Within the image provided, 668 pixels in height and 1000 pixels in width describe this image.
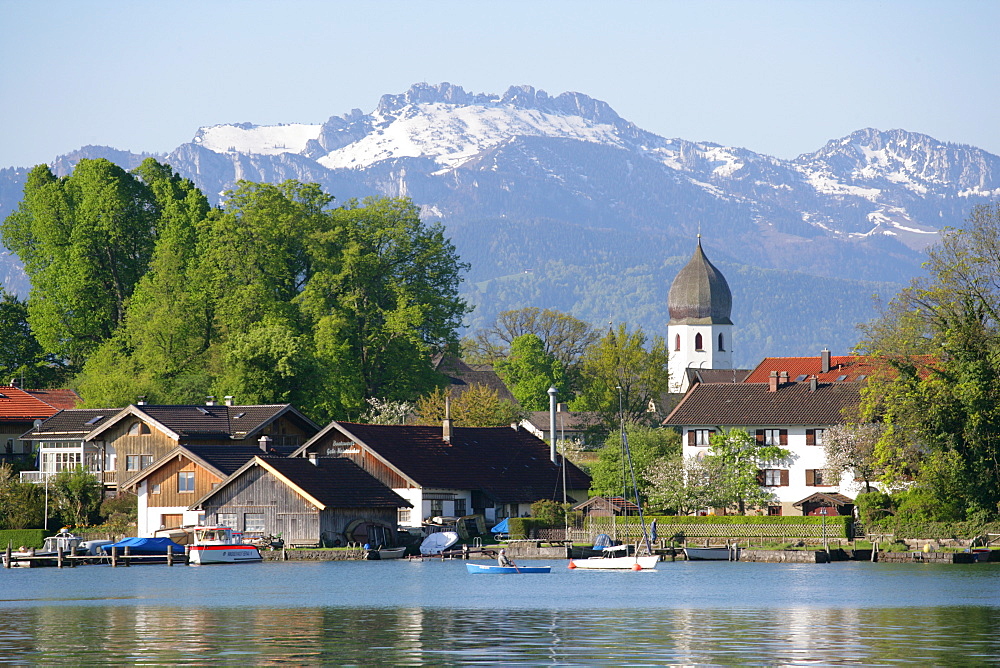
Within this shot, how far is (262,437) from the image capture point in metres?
85.8

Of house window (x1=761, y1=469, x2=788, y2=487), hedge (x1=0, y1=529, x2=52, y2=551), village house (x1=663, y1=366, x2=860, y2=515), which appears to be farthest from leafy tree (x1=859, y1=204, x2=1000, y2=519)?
hedge (x1=0, y1=529, x2=52, y2=551)

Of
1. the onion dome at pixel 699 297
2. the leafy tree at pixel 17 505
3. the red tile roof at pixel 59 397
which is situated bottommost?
the leafy tree at pixel 17 505

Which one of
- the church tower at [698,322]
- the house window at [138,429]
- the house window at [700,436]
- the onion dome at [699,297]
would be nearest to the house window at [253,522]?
the house window at [138,429]

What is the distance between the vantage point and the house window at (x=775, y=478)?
8694 cm

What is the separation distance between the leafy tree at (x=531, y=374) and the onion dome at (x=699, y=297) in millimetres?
49058

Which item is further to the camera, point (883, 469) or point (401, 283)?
point (401, 283)

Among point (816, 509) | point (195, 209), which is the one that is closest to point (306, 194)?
point (195, 209)

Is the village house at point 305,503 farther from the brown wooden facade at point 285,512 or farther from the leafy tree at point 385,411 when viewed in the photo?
the leafy tree at point 385,411

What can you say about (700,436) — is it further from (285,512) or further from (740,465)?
(285,512)

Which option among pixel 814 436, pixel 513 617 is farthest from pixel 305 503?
pixel 513 617

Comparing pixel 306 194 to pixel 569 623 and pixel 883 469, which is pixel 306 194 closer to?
pixel 883 469

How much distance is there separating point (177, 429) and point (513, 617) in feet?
151

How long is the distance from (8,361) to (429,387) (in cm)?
2661

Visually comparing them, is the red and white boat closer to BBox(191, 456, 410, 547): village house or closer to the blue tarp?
the blue tarp
